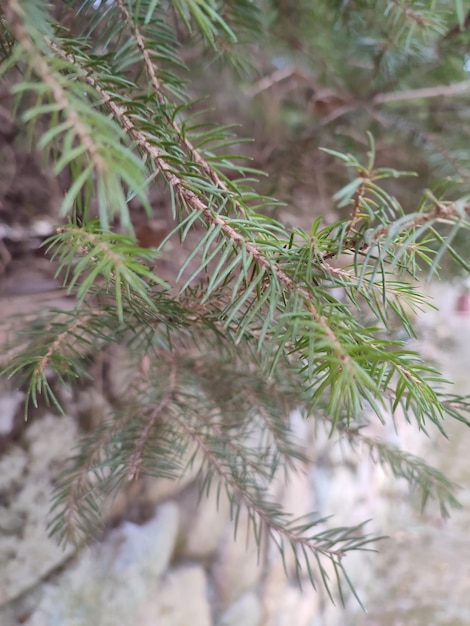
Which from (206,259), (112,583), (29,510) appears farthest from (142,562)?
(206,259)

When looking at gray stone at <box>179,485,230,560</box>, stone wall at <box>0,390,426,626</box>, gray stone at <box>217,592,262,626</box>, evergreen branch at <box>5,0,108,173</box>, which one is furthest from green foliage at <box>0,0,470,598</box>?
gray stone at <box>217,592,262,626</box>

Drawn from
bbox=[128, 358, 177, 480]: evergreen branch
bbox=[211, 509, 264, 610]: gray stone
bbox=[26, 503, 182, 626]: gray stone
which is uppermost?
bbox=[128, 358, 177, 480]: evergreen branch

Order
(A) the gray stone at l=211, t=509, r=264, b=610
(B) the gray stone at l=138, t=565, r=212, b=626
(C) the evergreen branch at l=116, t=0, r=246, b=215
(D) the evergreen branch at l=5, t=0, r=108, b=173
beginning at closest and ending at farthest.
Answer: (D) the evergreen branch at l=5, t=0, r=108, b=173 → (C) the evergreen branch at l=116, t=0, r=246, b=215 → (B) the gray stone at l=138, t=565, r=212, b=626 → (A) the gray stone at l=211, t=509, r=264, b=610

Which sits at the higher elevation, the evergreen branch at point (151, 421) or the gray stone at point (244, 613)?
the evergreen branch at point (151, 421)

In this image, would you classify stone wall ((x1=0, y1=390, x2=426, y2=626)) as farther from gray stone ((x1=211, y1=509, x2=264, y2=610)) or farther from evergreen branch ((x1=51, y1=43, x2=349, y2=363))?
evergreen branch ((x1=51, y1=43, x2=349, y2=363))

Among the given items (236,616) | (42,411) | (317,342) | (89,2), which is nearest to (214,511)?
(236,616)

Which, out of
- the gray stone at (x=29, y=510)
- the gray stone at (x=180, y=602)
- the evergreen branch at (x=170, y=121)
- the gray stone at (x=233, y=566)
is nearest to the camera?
the evergreen branch at (x=170, y=121)

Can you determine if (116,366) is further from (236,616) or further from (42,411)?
(236,616)

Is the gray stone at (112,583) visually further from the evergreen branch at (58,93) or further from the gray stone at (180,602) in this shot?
the evergreen branch at (58,93)

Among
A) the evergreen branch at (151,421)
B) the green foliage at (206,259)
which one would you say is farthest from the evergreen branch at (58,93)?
the evergreen branch at (151,421)
